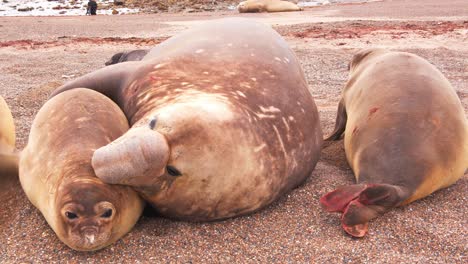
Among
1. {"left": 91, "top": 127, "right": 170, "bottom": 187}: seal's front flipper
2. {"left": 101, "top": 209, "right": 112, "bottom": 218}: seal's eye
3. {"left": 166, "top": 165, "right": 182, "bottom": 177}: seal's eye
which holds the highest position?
{"left": 91, "top": 127, "right": 170, "bottom": 187}: seal's front flipper

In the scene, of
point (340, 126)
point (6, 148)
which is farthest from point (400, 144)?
point (6, 148)

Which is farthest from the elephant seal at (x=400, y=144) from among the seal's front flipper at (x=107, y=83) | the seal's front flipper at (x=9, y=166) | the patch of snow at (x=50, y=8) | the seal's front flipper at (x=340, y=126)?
the patch of snow at (x=50, y=8)

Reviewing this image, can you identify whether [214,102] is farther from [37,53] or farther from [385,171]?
[37,53]

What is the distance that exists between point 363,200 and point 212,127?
101cm

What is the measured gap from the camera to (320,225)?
2.99 m

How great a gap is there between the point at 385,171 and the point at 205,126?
129cm

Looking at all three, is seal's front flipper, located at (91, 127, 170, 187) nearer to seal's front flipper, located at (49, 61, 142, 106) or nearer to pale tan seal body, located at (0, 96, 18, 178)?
pale tan seal body, located at (0, 96, 18, 178)

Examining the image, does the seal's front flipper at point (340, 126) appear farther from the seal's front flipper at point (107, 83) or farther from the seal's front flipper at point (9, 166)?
the seal's front flipper at point (9, 166)

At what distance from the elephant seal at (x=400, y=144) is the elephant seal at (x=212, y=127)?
1.21 ft

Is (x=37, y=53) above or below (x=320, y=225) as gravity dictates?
below

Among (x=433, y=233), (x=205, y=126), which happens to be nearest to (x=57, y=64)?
(x=205, y=126)

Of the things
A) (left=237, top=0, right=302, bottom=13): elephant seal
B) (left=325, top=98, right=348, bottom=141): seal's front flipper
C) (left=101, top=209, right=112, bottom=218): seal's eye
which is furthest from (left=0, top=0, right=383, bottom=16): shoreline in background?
(left=101, top=209, right=112, bottom=218): seal's eye

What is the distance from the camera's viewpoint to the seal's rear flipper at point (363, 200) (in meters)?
3.00

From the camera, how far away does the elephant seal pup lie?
250 cm
